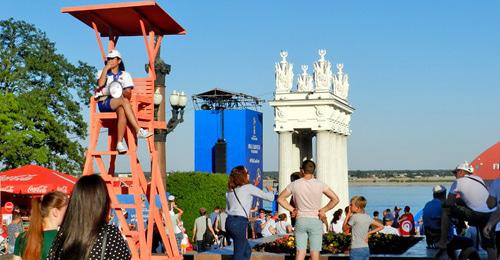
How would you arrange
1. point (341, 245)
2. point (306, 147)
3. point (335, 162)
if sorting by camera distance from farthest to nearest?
point (306, 147), point (335, 162), point (341, 245)

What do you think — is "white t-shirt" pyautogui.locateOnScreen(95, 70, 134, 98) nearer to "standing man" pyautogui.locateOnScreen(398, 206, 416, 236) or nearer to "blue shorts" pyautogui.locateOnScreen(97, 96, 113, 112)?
"blue shorts" pyautogui.locateOnScreen(97, 96, 113, 112)

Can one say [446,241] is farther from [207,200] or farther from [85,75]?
[85,75]

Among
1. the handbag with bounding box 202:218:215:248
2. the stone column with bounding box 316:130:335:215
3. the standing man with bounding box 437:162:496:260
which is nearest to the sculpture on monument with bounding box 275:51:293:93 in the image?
the stone column with bounding box 316:130:335:215

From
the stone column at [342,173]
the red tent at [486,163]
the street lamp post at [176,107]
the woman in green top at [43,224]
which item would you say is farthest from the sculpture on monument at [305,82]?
the woman in green top at [43,224]

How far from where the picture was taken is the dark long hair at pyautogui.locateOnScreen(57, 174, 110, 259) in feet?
15.5

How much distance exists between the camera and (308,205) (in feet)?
36.3

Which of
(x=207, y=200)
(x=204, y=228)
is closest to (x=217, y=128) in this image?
(x=207, y=200)

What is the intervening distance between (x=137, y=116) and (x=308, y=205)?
3078 mm

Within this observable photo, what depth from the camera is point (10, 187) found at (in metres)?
24.2

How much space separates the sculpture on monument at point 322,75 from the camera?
146 feet

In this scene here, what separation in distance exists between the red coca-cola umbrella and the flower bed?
9.83m

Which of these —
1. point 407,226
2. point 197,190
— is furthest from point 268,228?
point 197,190

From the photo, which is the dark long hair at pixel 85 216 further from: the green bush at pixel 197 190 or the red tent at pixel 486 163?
the green bush at pixel 197 190

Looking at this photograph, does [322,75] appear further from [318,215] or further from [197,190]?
[318,215]
